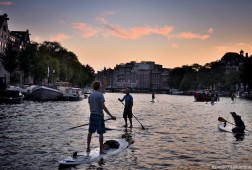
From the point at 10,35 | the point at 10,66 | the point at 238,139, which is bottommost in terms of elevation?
the point at 238,139

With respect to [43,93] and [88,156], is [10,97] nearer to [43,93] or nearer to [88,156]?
[43,93]

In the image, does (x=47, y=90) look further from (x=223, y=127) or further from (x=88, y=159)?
(x=88, y=159)

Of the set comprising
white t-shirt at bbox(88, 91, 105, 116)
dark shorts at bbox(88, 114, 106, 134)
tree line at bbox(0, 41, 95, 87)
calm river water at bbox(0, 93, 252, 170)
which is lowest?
calm river water at bbox(0, 93, 252, 170)

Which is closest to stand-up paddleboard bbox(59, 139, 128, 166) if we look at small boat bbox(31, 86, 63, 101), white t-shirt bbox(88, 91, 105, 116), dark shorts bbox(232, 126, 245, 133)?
white t-shirt bbox(88, 91, 105, 116)

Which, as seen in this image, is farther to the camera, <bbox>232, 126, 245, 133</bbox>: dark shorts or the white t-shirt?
<bbox>232, 126, 245, 133</bbox>: dark shorts

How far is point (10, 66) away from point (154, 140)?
67.7m

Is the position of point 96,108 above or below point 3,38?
below

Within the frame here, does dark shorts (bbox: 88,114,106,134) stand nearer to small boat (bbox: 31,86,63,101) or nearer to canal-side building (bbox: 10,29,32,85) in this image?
small boat (bbox: 31,86,63,101)

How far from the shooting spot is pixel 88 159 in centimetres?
1234

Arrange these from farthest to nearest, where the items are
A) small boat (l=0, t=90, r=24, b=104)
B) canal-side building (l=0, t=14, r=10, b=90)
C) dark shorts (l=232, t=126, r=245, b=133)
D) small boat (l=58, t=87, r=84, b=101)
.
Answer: canal-side building (l=0, t=14, r=10, b=90) < small boat (l=58, t=87, r=84, b=101) < small boat (l=0, t=90, r=24, b=104) < dark shorts (l=232, t=126, r=245, b=133)

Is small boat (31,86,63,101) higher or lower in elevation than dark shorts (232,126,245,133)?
higher

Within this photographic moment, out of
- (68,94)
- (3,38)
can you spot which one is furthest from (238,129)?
(3,38)

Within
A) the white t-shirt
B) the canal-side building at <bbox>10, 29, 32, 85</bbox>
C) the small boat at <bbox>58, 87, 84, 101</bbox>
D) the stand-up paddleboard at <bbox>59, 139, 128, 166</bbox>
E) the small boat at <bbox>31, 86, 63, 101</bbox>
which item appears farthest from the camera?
the canal-side building at <bbox>10, 29, 32, 85</bbox>

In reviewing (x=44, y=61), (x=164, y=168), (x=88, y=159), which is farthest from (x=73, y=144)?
(x=44, y=61)
